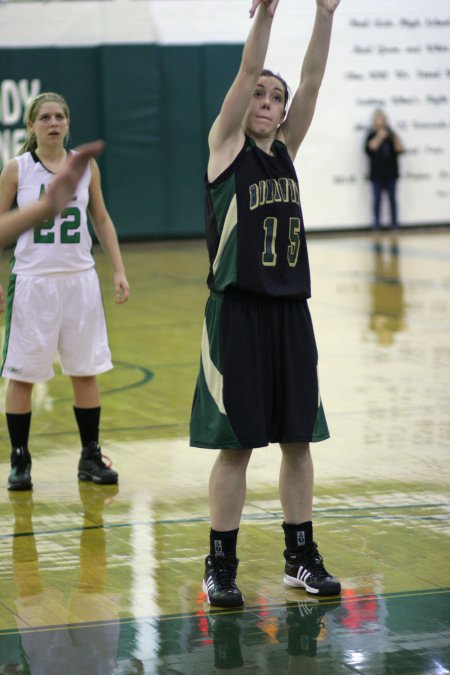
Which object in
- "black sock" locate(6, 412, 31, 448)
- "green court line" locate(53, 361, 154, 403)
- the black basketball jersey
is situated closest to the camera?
the black basketball jersey

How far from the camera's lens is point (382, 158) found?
758 inches

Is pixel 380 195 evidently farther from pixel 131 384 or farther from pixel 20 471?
pixel 20 471

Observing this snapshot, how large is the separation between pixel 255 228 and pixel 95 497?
201cm

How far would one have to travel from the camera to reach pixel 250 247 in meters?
4.24

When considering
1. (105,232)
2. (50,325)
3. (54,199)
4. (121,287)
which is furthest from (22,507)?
(54,199)

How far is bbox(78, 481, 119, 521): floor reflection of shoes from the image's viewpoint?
5523 mm

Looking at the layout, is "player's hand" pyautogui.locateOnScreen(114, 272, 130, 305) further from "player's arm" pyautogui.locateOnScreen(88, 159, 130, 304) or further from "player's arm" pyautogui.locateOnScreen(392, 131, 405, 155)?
"player's arm" pyautogui.locateOnScreen(392, 131, 405, 155)

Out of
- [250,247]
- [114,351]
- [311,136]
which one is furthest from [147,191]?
[250,247]

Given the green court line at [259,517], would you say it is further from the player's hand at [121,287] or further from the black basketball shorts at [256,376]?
the player's hand at [121,287]

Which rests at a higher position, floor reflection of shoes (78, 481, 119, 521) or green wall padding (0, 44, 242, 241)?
green wall padding (0, 44, 242, 241)

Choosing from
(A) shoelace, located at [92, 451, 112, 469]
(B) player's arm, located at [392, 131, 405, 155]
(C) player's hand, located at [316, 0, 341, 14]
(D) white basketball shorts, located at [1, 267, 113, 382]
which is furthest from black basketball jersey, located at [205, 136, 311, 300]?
(B) player's arm, located at [392, 131, 405, 155]

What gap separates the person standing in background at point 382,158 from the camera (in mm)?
19203

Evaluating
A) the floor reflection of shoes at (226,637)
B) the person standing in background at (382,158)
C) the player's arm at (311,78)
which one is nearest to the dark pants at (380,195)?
the person standing in background at (382,158)

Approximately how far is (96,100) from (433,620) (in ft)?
50.1
